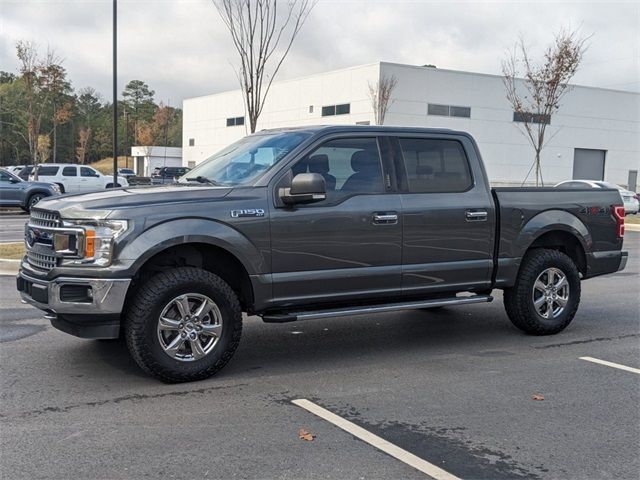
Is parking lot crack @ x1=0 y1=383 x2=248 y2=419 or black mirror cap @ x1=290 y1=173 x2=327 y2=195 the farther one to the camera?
black mirror cap @ x1=290 y1=173 x2=327 y2=195

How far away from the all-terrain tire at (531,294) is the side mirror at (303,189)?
2672mm

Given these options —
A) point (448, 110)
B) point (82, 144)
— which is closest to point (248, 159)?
point (448, 110)

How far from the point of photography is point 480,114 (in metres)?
43.2

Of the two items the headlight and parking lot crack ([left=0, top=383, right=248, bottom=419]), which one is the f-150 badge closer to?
the headlight

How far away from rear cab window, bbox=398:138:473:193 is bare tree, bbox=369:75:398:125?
105ft

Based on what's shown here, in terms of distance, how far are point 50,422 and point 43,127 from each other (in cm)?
8544

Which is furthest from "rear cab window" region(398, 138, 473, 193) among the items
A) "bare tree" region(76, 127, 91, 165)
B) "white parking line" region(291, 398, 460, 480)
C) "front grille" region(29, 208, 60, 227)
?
"bare tree" region(76, 127, 91, 165)

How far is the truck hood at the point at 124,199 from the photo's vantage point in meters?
5.03

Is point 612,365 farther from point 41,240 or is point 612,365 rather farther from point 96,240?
point 41,240

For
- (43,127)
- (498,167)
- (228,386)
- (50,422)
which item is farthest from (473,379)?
(43,127)

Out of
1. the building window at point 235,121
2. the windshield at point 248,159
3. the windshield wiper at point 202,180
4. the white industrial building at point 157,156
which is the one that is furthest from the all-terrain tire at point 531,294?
the white industrial building at point 157,156

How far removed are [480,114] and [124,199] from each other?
40.7 metres

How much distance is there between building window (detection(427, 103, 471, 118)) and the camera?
41.3 meters

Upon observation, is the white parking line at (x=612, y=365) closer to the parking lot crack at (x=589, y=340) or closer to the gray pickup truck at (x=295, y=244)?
the parking lot crack at (x=589, y=340)
